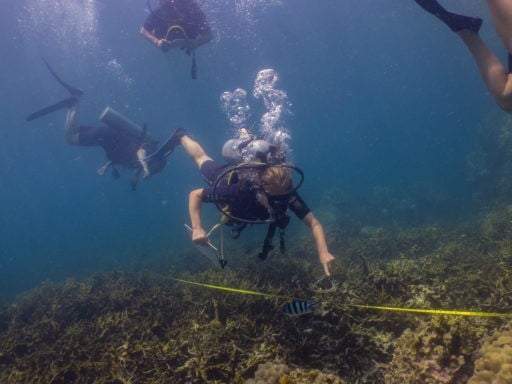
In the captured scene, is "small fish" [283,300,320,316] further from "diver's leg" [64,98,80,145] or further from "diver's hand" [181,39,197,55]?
"diver's leg" [64,98,80,145]

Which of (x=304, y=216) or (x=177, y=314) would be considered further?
(x=177, y=314)

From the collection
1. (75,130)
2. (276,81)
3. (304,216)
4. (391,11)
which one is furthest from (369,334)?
(276,81)

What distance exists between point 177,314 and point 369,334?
3.73 m

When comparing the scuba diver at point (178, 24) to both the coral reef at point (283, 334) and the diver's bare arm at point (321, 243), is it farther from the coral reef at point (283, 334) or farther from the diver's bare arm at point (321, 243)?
the coral reef at point (283, 334)

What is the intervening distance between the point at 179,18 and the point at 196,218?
26.8 ft

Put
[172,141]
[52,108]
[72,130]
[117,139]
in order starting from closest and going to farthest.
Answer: [172,141] < [117,139] < [72,130] < [52,108]

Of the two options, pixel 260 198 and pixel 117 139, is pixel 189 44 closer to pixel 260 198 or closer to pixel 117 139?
pixel 117 139

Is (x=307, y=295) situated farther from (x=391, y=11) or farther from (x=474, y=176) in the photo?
(x=391, y=11)

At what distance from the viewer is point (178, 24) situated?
1068 cm

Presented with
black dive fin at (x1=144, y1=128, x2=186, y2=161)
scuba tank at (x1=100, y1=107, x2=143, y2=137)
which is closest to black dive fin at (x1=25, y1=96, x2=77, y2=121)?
scuba tank at (x1=100, y1=107, x2=143, y2=137)

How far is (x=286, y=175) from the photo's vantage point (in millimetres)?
5145

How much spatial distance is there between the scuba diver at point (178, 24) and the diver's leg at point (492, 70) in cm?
908

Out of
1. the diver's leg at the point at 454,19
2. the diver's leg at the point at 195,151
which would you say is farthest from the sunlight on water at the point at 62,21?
the diver's leg at the point at 454,19

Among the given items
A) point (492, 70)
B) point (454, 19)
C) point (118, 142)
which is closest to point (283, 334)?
point (492, 70)
